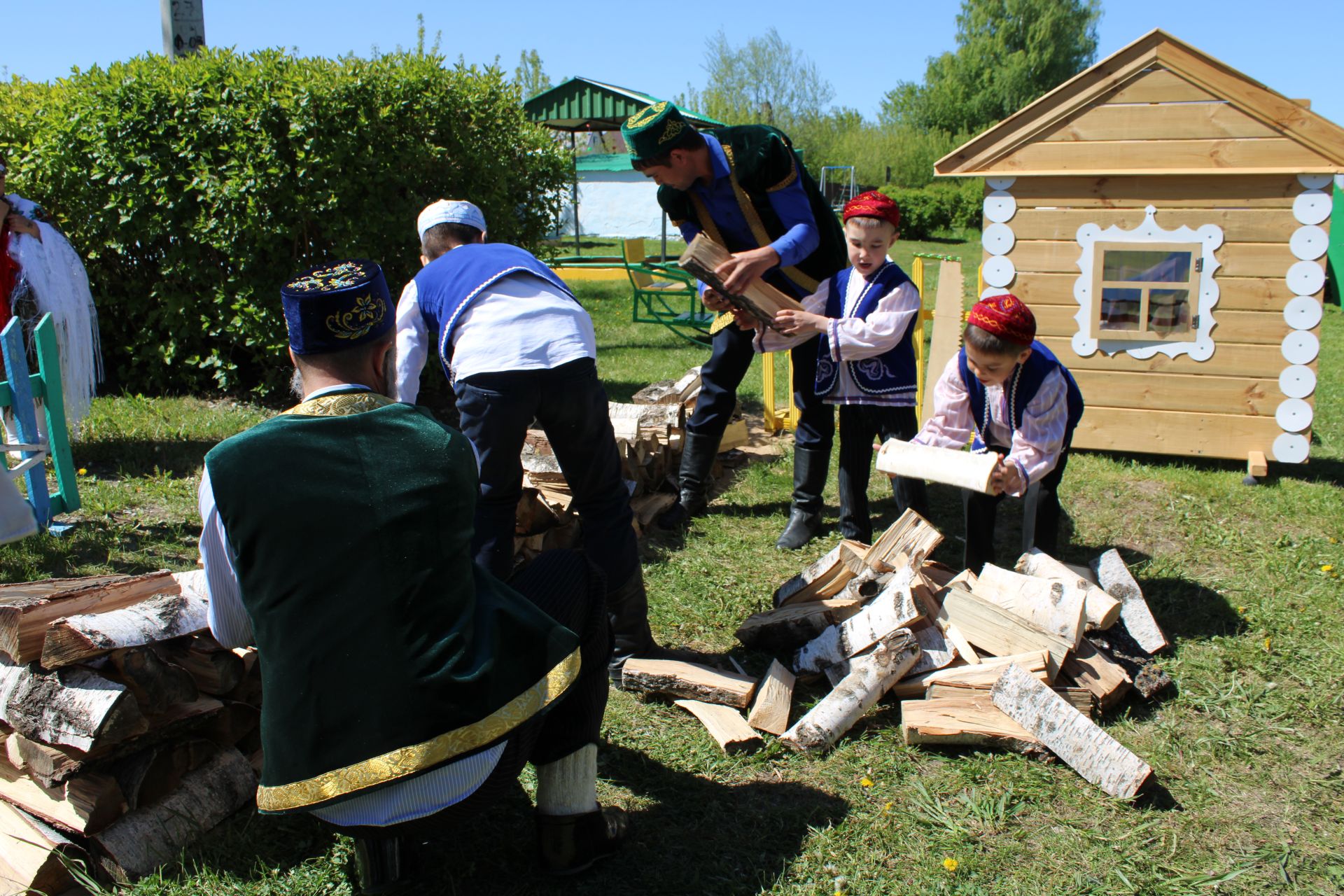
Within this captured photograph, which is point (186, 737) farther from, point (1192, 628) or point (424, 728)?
point (1192, 628)

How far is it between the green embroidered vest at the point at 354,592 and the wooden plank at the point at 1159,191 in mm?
4689

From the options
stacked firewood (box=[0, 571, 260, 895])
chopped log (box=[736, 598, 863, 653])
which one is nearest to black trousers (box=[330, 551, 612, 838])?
stacked firewood (box=[0, 571, 260, 895])

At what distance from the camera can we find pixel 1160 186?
5352mm

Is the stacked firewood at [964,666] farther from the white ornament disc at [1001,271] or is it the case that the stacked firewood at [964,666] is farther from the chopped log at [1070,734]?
the white ornament disc at [1001,271]

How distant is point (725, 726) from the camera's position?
304 cm

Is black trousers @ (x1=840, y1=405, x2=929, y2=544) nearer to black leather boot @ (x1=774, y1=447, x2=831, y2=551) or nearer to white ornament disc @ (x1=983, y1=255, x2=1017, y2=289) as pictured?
black leather boot @ (x1=774, y1=447, x2=831, y2=551)

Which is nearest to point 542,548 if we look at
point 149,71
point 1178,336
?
point 1178,336

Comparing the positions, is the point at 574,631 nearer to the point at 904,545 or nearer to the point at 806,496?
the point at 904,545

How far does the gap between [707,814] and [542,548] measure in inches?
69.9

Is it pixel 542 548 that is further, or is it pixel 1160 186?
pixel 1160 186

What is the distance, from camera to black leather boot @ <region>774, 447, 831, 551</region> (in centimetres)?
456

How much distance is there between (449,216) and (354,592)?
194 cm

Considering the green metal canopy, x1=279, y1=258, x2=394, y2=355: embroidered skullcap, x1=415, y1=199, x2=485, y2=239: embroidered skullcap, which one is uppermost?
the green metal canopy

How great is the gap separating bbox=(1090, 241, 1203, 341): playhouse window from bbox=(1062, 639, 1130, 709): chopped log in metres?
2.99
